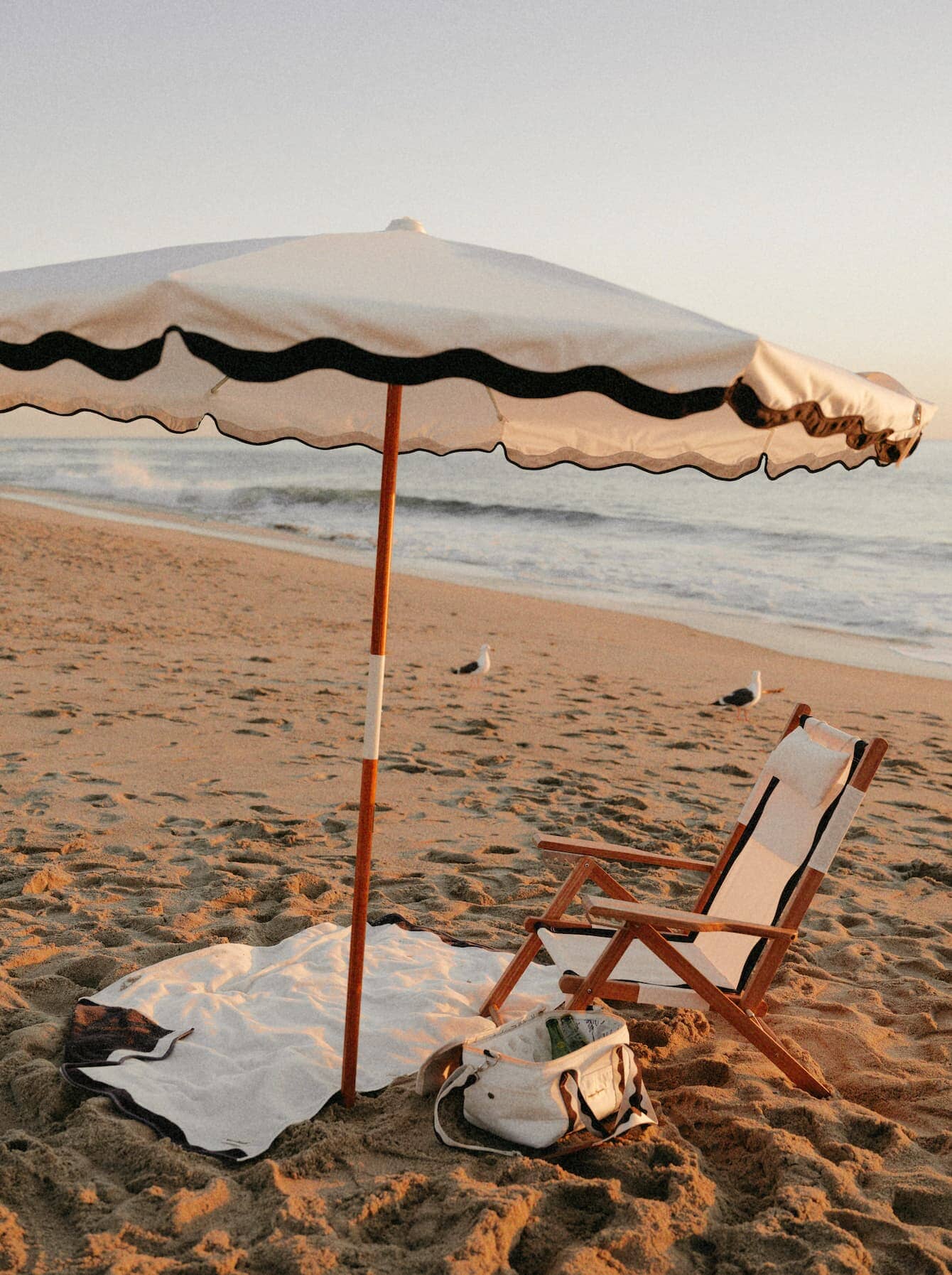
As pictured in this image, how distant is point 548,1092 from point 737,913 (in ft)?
4.18

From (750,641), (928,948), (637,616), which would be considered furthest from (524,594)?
(928,948)

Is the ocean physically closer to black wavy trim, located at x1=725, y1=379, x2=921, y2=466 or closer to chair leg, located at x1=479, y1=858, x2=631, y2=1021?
chair leg, located at x1=479, y1=858, x2=631, y2=1021

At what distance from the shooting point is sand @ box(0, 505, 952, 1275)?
229 centimetres

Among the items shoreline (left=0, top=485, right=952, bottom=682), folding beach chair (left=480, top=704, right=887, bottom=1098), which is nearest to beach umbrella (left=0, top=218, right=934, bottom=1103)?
folding beach chair (left=480, top=704, right=887, bottom=1098)

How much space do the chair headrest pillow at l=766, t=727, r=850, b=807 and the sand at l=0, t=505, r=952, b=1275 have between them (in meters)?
0.78

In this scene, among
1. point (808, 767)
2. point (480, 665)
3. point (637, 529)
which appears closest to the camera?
point (808, 767)

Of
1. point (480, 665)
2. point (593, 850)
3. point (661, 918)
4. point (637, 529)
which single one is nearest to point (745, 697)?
point (480, 665)

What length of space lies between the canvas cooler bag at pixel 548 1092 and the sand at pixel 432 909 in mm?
78

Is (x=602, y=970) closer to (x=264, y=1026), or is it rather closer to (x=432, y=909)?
(x=264, y=1026)

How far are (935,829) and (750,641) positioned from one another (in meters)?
7.12

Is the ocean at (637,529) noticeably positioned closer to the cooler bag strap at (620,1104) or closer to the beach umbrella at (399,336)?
the cooler bag strap at (620,1104)

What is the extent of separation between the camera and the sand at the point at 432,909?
7.50 feet

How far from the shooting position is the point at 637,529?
90.2ft

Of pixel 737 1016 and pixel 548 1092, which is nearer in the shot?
pixel 548 1092
